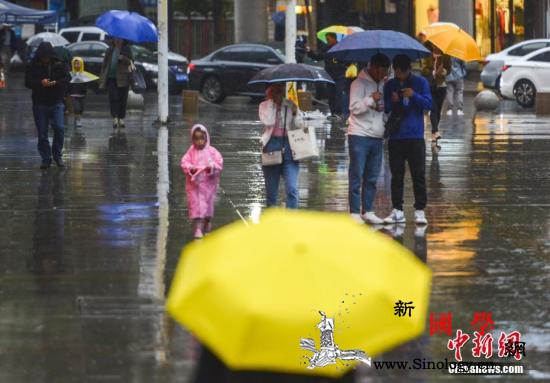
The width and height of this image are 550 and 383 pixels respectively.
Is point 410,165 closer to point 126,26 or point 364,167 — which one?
point 364,167

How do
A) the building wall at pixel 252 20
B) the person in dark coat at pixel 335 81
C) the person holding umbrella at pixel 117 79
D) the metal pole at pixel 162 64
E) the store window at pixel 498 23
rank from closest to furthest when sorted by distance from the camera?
the person holding umbrella at pixel 117 79
the metal pole at pixel 162 64
the person in dark coat at pixel 335 81
the store window at pixel 498 23
the building wall at pixel 252 20

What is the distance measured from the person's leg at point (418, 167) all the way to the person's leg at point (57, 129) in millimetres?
6253

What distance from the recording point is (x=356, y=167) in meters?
13.0

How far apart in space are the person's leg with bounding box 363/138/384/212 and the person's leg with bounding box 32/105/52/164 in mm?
5886

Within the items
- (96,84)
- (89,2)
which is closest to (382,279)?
(96,84)

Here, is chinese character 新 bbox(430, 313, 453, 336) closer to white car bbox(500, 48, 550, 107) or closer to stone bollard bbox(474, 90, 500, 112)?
stone bollard bbox(474, 90, 500, 112)

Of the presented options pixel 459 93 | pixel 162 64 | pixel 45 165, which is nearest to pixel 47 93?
pixel 45 165

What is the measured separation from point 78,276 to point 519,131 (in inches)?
615

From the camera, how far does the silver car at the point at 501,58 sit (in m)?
35.4

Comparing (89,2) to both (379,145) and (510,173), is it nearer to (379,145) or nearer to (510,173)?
(510,173)

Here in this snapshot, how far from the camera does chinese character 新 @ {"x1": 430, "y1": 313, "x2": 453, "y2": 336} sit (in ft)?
28.2

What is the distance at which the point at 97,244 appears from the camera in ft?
39.1

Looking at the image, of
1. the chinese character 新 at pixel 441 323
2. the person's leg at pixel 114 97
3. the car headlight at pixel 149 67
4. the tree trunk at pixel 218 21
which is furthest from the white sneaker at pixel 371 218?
the tree trunk at pixel 218 21

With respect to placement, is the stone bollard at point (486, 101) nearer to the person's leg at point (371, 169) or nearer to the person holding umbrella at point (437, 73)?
the person holding umbrella at point (437, 73)
